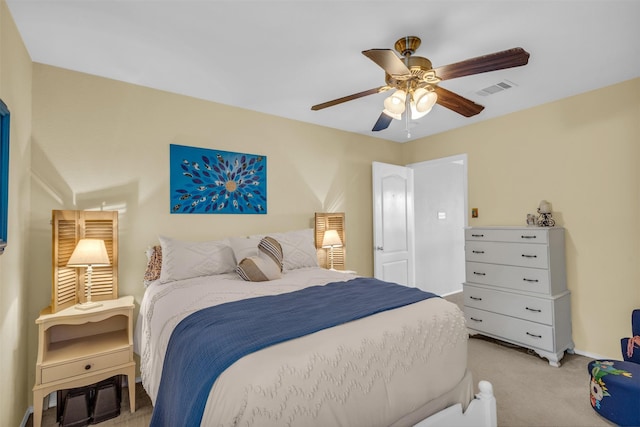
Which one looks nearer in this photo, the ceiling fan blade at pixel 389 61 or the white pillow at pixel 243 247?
the ceiling fan blade at pixel 389 61

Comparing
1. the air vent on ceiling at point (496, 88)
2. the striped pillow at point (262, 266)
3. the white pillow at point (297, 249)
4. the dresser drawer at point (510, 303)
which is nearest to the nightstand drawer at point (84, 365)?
the striped pillow at point (262, 266)

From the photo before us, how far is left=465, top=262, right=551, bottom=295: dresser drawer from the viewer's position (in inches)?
114

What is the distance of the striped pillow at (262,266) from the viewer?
7.98 ft

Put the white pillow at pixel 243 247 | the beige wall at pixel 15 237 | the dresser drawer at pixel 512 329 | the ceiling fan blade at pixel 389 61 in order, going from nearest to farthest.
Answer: the ceiling fan blade at pixel 389 61 → the beige wall at pixel 15 237 → the white pillow at pixel 243 247 → the dresser drawer at pixel 512 329

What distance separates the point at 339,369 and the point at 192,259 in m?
1.71

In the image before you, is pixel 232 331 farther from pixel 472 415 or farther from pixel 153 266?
pixel 153 266

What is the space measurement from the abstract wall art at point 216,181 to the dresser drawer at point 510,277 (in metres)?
2.48

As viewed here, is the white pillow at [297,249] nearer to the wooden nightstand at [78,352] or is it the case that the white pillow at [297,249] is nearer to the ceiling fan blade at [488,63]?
the wooden nightstand at [78,352]

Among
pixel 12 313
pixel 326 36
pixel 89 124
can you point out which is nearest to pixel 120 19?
pixel 89 124

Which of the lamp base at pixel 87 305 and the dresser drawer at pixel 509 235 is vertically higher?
the dresser drawer at pixel 509 235

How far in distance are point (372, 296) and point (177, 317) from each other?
45.5 inches

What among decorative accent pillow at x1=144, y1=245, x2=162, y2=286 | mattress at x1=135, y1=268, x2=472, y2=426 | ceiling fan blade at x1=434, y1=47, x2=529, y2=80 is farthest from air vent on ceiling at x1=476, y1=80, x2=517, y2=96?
decorative accent pillow at x1=144, y1=245, x2=162, y2=286

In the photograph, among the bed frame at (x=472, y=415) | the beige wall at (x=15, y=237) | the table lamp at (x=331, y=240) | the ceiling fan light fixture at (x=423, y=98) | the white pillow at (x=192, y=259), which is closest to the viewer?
the bed frame at (x=472, y=415)

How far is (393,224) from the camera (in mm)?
4234
